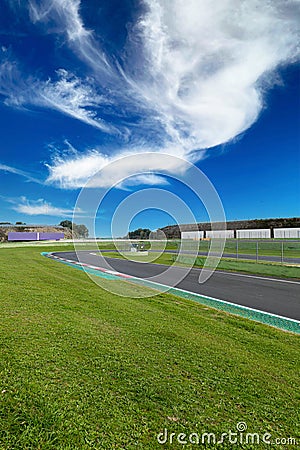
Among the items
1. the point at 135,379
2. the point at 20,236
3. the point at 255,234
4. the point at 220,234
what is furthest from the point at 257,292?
the point at 20,236

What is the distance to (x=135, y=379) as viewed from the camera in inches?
135

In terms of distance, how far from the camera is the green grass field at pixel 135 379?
2547mm

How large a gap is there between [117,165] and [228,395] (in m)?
9.77

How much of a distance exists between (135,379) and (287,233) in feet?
167

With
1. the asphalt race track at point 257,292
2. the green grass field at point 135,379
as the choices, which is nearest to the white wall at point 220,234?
the asphalt race track at point 257,292

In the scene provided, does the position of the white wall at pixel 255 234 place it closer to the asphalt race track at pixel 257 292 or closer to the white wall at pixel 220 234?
the white wall at pixel 220 234

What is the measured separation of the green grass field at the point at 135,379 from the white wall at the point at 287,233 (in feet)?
154

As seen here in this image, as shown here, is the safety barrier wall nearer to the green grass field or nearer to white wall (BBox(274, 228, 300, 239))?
white wall (BBox(274, 228, 300, 239))

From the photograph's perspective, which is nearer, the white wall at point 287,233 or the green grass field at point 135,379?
the green grass field at point 135,379

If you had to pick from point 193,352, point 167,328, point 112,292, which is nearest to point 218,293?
point 112,292

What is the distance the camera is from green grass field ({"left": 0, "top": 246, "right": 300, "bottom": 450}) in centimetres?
255

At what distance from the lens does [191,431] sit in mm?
2557

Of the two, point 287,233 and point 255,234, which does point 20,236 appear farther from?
point 287,233

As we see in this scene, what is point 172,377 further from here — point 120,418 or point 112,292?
point 112,292
